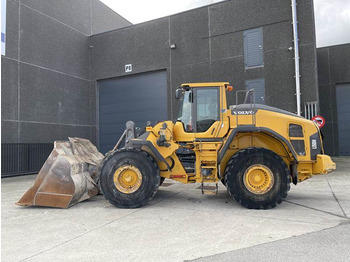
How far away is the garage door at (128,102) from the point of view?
47.3 ft

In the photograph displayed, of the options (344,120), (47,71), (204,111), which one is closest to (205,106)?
(204,111)

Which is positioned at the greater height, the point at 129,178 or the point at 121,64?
the point at 121,64

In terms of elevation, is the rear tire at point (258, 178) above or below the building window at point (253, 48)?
below

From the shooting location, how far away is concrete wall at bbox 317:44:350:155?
18297 millimetres

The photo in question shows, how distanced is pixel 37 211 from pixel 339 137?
19.7m

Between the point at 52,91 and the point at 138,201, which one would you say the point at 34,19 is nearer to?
the point at 52,91

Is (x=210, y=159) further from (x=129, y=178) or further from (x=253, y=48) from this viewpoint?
(x=253, y=48)

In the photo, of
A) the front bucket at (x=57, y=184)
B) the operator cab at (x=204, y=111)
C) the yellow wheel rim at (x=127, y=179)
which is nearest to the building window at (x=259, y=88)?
the operator cab at (x=204, y=111)

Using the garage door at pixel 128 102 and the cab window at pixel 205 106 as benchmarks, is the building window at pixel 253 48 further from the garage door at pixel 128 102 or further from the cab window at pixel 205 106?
the cab window at pixel 205 106

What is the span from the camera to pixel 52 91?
13.9 m

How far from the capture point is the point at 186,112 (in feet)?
21.0

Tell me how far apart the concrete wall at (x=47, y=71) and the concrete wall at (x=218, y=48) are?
1382 millimetres

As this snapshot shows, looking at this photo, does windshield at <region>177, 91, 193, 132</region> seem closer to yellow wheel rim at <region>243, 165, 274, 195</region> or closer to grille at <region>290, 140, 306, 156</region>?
yellow wheel rim at <region>243, 165, 274, 195</region>

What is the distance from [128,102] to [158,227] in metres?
11.4
